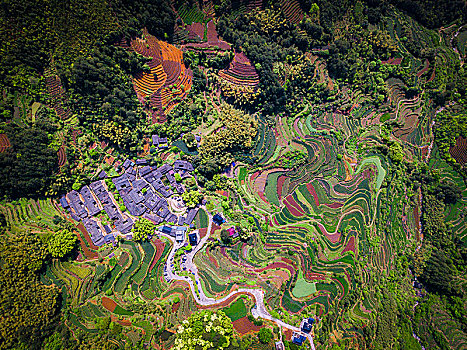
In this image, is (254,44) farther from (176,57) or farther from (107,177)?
(107,177)

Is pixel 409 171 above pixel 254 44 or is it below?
below

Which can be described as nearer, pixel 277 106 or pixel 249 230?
pixel 249 230

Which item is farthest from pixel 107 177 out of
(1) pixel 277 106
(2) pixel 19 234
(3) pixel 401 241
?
(3) pixel 401 241

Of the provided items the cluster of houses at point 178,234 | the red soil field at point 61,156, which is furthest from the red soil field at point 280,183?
the red soil field at point 61,156

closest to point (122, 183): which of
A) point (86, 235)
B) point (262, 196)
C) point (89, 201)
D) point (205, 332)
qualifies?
point (89, 201)

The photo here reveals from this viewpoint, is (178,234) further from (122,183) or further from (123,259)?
(122,183)

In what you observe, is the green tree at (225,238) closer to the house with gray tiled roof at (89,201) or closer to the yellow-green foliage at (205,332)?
the yellow-green foliage at (205,332)

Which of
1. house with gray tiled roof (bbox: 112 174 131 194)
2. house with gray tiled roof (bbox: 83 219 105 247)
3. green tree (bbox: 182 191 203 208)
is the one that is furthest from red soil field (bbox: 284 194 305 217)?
house with gray tiled roof (bbox: 83 219 105 247)
